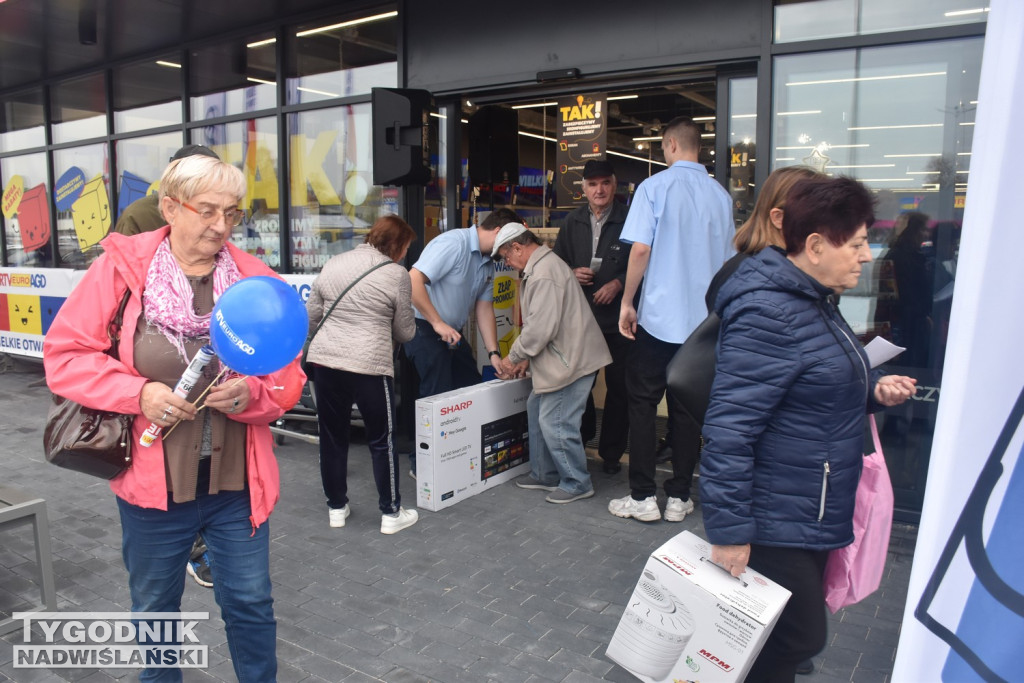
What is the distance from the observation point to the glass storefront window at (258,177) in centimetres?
750

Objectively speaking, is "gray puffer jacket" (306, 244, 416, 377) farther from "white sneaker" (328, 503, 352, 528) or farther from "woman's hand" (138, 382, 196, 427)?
"woman's hand" (138, 382, 196, 427)

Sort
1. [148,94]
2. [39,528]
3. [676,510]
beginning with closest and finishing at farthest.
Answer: [39,528] → [676,510] → [148,94]

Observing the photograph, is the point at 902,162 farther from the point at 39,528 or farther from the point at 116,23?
the point at 116,23

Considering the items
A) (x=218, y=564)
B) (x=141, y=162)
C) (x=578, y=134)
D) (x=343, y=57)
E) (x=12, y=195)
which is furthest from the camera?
(x=12, y=195)

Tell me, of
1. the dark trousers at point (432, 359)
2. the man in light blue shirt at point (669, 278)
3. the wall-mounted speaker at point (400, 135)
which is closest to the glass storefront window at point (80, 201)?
the wall-mounted speaker at point (400, 135)

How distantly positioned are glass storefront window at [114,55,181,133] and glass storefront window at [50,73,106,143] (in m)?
0.36

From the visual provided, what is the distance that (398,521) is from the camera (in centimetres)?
456

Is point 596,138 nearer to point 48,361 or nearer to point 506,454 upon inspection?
point 506,454

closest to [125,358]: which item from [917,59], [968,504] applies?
[968,504]

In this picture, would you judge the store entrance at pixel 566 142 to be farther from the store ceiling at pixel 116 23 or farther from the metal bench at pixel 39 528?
the metal bench at pixel 39 528

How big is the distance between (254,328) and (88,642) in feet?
7.09

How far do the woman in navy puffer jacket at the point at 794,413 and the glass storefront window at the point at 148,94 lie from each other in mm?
7802

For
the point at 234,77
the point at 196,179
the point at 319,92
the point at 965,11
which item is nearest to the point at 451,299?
the point at 319,92

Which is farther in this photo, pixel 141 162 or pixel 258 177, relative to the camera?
pixel 141 162
